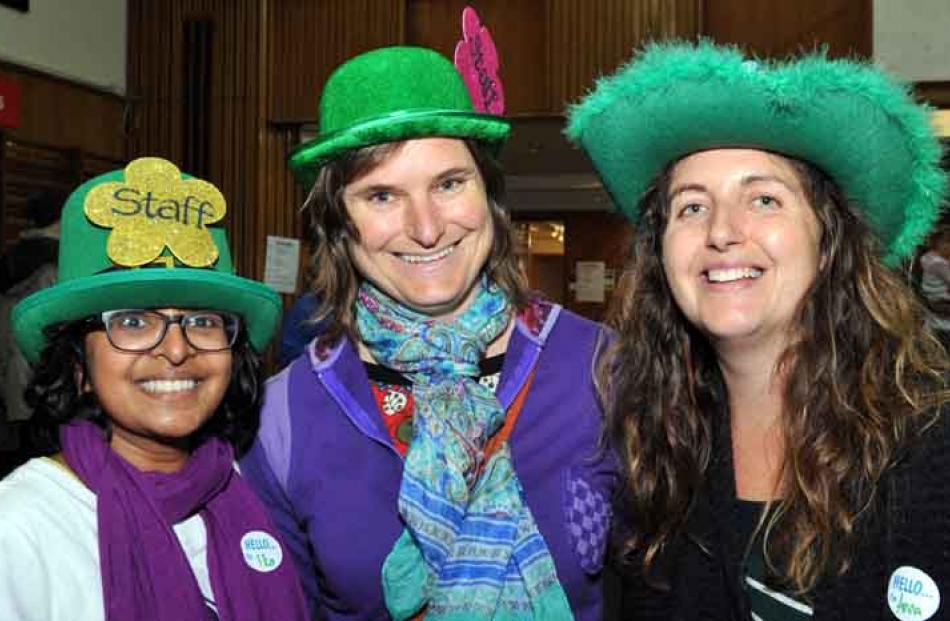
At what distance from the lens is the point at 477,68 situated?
6.95 ft

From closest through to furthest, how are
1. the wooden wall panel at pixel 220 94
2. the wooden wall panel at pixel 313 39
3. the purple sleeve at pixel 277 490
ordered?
the purple sleeve at pixel 277 490, the wooden wall panel at pixel 313 39, the wooden wall panel at pixel 220 94

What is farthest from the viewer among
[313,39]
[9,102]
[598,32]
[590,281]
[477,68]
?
[590,281]

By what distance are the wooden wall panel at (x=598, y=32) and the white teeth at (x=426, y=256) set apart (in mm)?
5660

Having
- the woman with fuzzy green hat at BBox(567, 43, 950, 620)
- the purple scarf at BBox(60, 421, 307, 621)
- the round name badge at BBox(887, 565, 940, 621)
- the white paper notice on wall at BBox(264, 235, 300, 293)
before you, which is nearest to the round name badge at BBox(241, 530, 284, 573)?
the purple scarf at BBox(60, 421, 307, 621)

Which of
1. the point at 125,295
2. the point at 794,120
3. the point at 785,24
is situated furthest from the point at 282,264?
the point at 794,120

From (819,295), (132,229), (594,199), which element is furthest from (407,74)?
(594,199)

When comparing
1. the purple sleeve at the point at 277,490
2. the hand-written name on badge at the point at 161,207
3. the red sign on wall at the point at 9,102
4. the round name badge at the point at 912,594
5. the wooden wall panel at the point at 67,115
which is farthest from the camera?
the wooden wall panel at the point at 67,115

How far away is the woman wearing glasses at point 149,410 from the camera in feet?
5.53

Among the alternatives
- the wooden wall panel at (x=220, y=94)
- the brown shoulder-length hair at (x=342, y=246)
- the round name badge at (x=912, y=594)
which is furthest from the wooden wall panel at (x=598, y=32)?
the round name badge at (x=912, y=594)

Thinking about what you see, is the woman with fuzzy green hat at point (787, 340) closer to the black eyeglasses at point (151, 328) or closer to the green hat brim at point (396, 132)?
the green hat brim at point (396, 132)

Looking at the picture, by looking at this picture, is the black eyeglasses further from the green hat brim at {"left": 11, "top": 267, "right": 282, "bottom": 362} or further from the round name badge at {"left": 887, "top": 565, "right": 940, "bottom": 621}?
the round name badge at {"left": 887, "top": 565, "right": 940, "bottom": 621}

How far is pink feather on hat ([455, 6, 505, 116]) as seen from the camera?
2096mm

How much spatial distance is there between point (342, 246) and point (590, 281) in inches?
310

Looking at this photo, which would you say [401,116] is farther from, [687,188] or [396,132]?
[687,188]
